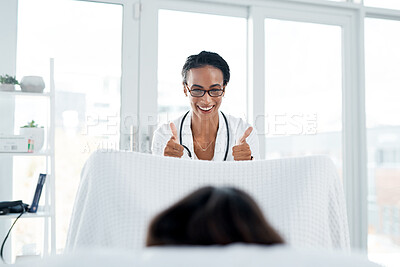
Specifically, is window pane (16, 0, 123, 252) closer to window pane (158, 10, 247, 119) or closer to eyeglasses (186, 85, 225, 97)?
window pane (158, 10, 247, 119)

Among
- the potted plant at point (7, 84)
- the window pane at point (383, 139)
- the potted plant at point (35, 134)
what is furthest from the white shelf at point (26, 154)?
the window pane at point (383, 139)

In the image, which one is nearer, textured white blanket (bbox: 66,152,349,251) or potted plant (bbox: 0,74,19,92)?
textured white blanket (bbox: 66,152,349,251)

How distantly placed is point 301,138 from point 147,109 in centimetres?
117

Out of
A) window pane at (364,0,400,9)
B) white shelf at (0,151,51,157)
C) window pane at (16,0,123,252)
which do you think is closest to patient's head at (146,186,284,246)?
white shelf at (0,151,51,157)

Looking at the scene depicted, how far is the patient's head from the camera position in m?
0.51

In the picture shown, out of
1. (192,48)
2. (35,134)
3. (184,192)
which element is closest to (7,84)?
(35,134)

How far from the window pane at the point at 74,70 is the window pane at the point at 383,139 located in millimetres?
1973

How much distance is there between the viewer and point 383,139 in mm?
3113

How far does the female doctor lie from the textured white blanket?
56 centimetres

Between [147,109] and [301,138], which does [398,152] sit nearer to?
[301,138]

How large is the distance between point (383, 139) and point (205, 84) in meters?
2.00

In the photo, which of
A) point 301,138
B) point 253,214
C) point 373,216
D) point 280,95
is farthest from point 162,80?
point 253,214

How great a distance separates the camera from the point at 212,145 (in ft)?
6.16

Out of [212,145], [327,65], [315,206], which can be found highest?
[327,65]
